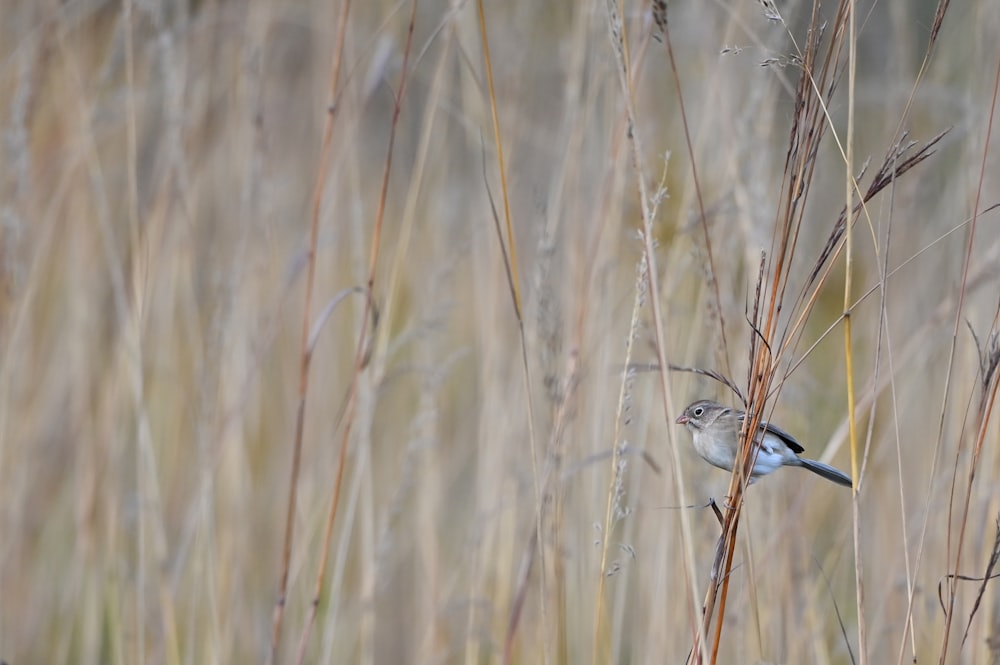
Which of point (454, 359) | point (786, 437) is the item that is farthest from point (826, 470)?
point (454, 359)

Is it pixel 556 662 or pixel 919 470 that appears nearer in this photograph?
pixel 556 662

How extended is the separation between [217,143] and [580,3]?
1094mm

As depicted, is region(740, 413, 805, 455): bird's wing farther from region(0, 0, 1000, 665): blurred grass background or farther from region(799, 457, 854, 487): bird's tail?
region(0, 0, 1000, 665): blurred grass background

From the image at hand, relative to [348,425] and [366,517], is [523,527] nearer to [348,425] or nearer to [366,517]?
[366,517]

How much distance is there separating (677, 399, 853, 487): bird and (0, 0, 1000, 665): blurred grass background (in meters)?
0.08

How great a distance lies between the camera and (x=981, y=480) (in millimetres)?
1509

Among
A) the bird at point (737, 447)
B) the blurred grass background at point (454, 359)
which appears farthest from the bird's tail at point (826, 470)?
the blurred grass background at point (454, 359)

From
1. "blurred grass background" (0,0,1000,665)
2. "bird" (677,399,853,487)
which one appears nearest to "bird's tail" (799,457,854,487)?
"bird" (677,399,853,487)

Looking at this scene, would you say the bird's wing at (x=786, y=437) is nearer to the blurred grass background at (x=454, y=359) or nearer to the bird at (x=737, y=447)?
the bird at (x=737, y=447)

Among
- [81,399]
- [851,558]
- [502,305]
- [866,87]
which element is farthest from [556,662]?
[866,87]

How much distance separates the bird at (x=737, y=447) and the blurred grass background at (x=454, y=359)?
3.1 inches

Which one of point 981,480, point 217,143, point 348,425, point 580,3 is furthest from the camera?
point 217,143

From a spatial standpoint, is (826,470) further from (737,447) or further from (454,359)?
(454,359)

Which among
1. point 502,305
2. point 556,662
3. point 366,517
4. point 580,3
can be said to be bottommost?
point 556,662
